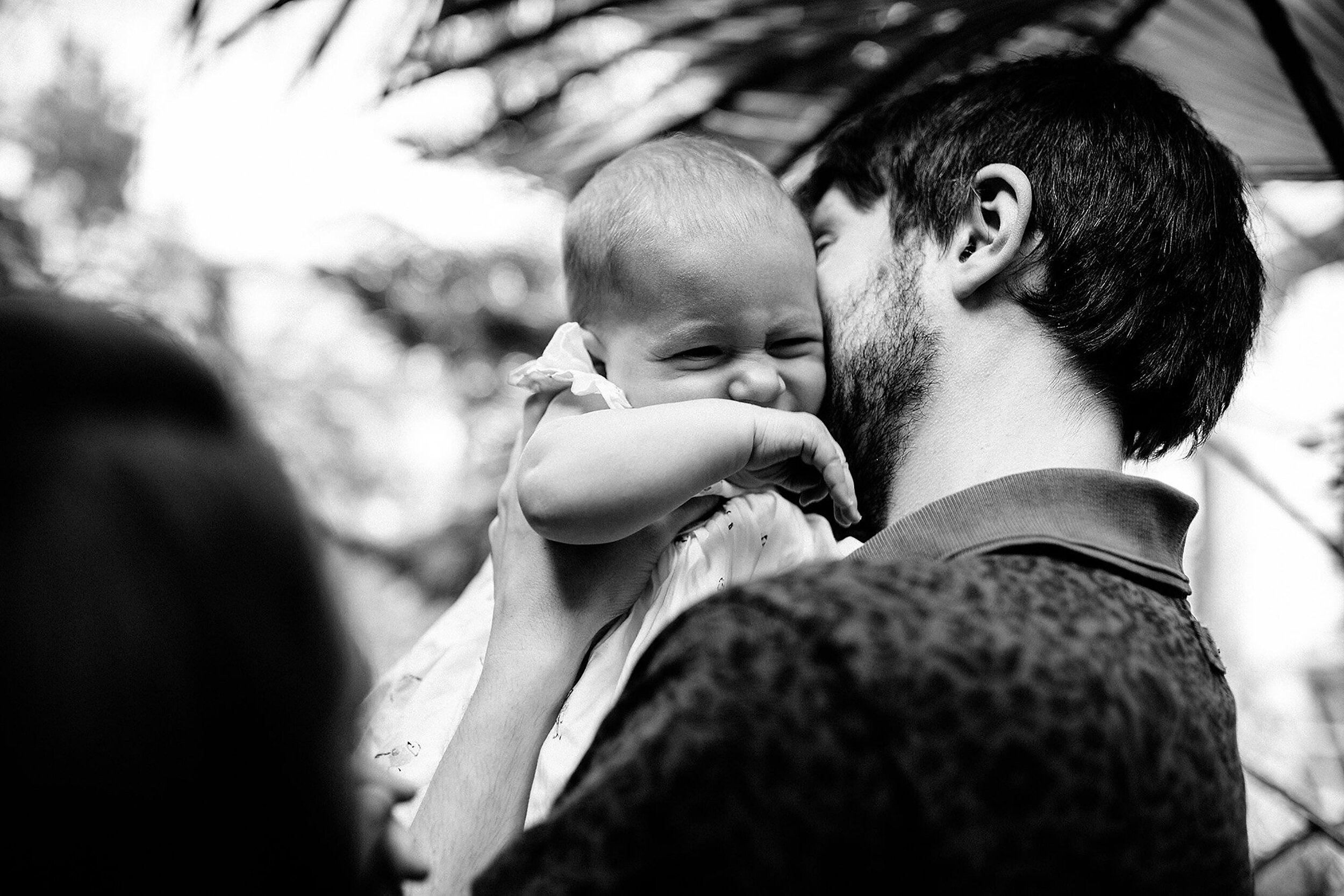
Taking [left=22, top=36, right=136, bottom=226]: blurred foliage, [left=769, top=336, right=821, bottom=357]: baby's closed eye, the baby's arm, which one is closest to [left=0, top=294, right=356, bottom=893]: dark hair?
the baby's arm

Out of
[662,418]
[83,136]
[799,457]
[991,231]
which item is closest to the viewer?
[662,418]

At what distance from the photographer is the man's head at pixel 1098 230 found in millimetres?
1306

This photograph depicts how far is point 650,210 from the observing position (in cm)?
141

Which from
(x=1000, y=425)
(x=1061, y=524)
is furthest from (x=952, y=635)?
(x=1000, y=425)

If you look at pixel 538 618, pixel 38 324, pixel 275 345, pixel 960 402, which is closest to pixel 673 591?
pixel 538 618

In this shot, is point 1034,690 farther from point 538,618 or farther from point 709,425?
point 538,618

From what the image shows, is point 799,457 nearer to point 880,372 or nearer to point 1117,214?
point 880,372

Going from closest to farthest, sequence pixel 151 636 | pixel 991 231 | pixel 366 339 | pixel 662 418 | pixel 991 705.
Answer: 1. pixel 151 636
2. pixel 991 705
3. pixel 662 418
4. pixel 991 231
5. pixel 366 339

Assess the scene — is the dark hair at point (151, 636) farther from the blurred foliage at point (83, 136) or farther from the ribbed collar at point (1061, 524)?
the blurred foliage at point (83, 136)

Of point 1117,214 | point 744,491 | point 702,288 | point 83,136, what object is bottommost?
point 83,136

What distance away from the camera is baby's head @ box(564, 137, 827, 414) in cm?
134

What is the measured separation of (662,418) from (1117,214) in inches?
27.4

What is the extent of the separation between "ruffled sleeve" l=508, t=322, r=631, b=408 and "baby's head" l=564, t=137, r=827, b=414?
3 cm

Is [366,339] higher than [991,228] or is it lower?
lower
